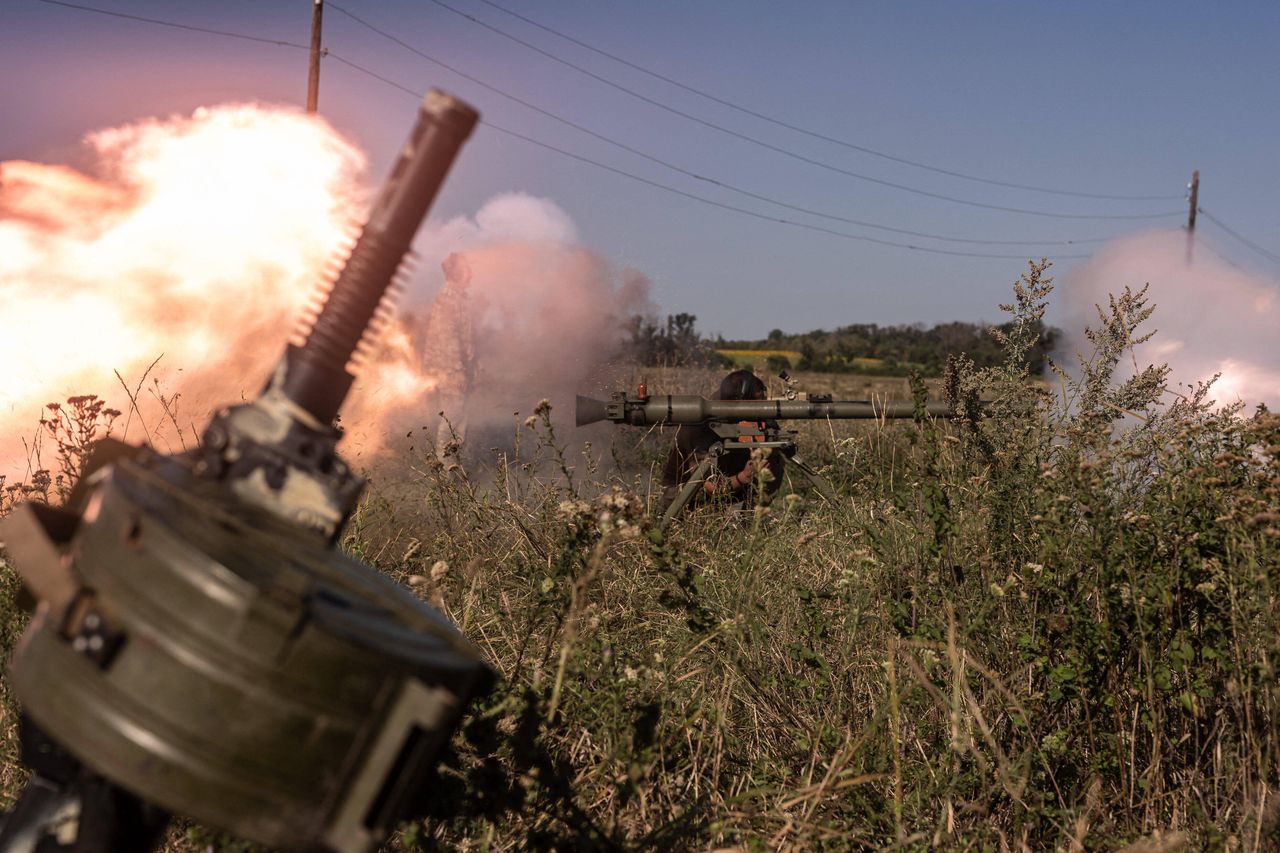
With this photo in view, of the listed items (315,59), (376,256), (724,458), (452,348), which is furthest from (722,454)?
(315,59)

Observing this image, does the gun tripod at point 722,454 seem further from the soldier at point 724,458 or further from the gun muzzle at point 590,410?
the gun muzzle at point 590,410

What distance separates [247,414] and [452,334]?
40.4 ft

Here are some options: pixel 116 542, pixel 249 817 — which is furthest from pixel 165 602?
pixel 249 817

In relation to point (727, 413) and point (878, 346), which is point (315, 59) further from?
point (878, 346)

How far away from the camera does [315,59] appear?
18797mm

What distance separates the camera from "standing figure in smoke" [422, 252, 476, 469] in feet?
43.8

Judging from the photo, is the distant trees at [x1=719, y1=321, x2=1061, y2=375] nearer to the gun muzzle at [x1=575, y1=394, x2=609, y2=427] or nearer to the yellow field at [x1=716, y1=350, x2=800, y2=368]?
the yellow field at [x1=716, y1=350, x2=800, y2=368]

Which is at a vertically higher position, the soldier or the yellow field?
the yellow field

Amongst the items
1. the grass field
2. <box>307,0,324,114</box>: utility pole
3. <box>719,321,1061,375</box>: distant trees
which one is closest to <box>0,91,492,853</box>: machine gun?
the grass field

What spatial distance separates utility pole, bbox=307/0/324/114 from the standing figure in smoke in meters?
6.96

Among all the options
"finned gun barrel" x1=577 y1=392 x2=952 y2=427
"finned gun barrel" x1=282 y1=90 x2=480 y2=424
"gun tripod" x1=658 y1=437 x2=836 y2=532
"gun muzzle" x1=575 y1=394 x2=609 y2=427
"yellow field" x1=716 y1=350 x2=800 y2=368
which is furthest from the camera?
"yellow field" x1=716 y1=350 x2=800 y2=368

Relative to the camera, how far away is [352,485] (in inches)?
64.0

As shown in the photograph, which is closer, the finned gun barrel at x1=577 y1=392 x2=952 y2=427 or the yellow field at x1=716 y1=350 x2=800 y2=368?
the finned gun barrel at x1=577 y1=392 x2=952 y2=427

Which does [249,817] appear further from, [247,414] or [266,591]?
[247,414]
